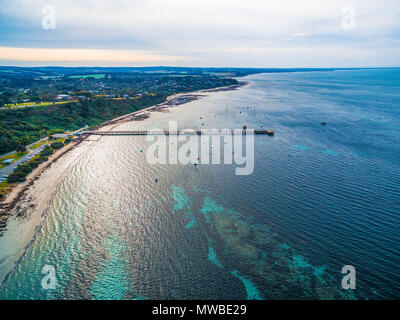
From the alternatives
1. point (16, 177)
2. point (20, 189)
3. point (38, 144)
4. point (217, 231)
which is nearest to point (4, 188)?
point (20, 189)

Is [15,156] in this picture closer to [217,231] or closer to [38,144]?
[38,144]

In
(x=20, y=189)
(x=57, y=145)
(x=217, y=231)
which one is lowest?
(x=217, y=231)

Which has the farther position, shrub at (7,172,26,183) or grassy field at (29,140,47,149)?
grassy field at (29,140,47,149)

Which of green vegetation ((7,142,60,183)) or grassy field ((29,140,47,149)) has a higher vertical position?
grassy field ((29,140,47,149))

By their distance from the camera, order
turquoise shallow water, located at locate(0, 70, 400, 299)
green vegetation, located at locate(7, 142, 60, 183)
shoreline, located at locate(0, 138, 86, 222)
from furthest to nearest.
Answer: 1. green vegetation, located at locate(7, 142, 60, 183)
2. shoreline, located at locate(0, 138, 86, 222)
3. turquoise shallow water, located at locate(0, 70, 400, 299)

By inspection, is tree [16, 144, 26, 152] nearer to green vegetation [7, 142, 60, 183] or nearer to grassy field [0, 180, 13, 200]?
green vegetation [7, 142, 60, 183]

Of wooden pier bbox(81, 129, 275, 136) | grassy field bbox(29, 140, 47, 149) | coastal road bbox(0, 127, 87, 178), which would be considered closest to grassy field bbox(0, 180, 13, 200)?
coastal road bbox(0, 127, 87, 178)

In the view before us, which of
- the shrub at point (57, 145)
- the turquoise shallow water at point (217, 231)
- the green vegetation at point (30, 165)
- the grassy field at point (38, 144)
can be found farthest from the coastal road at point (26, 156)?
the turquoise shallow water at point (217, 231)

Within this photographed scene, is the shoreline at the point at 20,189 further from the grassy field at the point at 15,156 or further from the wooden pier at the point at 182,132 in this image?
the wooden pier at the point at 182,132
